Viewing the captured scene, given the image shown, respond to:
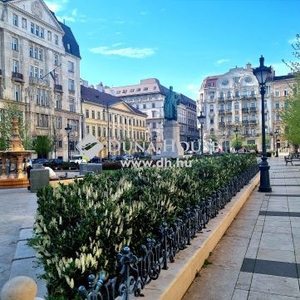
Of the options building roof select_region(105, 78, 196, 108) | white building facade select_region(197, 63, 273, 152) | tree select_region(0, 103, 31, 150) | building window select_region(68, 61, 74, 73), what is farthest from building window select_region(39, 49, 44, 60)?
building roof select_region(105, 78, 196, 108)

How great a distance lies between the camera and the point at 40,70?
188 feet

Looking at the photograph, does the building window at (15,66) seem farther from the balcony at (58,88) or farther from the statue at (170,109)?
the statue at (170,109)

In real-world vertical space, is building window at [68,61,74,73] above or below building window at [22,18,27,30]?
below

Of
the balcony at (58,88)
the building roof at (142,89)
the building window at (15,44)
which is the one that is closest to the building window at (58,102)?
the balcony at (58,88)

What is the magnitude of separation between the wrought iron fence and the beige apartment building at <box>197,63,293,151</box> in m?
88.7

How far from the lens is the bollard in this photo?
2.00 m

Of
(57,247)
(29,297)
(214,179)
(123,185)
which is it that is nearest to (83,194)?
(123,185)

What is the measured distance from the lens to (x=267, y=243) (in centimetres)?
621

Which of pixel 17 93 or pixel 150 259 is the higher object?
pixel 17 93

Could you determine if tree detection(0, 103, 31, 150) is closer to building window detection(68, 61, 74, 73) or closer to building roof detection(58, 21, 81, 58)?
building window detection(68, 61, 74, 73)

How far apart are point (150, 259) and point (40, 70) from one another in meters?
59.0

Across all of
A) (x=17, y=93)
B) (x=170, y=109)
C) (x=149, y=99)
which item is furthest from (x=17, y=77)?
(x=149, y=99)

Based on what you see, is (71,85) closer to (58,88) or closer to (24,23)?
(58,88)

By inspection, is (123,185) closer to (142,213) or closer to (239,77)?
(142,213)
